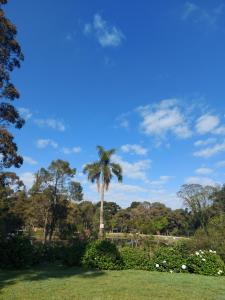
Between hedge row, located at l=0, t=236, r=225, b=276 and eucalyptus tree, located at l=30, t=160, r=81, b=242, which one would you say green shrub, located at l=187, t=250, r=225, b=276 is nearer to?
hedge row, located at l=0, t=236, r=225, b=276

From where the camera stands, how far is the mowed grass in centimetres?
715

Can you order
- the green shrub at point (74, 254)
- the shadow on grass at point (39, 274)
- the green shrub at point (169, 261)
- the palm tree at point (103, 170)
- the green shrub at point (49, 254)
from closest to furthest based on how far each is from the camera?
1. the shadow on grass at point (39, 274)
2. the green shrub at point (169, 261)
3. the green shrub at point (74, 254)
4. the green shrub at point (49, 254)
5. the palm tree at point (103, 170)

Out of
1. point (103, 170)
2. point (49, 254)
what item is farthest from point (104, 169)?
point (49, 254)

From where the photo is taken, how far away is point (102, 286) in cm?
827

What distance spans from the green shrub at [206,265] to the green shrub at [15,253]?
573 cm

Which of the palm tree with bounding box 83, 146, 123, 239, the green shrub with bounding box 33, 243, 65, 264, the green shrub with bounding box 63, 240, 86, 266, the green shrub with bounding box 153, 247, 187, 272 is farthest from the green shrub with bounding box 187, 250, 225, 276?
the palm tree with bounding box 83, 146, 123, 239

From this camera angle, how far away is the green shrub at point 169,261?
11.7 m

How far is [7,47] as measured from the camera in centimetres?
1173

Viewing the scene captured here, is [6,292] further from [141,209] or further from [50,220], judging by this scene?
[141,209]

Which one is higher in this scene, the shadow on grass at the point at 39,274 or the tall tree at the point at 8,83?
the tall tree at the point at 8,83

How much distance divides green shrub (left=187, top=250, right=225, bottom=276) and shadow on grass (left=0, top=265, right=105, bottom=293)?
11.0 ft

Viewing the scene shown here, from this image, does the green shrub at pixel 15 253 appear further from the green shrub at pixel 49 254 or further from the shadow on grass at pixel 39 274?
the green shrub at pixel 49 254

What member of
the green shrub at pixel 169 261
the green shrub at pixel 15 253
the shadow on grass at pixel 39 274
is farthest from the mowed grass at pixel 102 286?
the green shrub at pixel 169 261

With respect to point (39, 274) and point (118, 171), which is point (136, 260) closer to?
point (39, 274)
